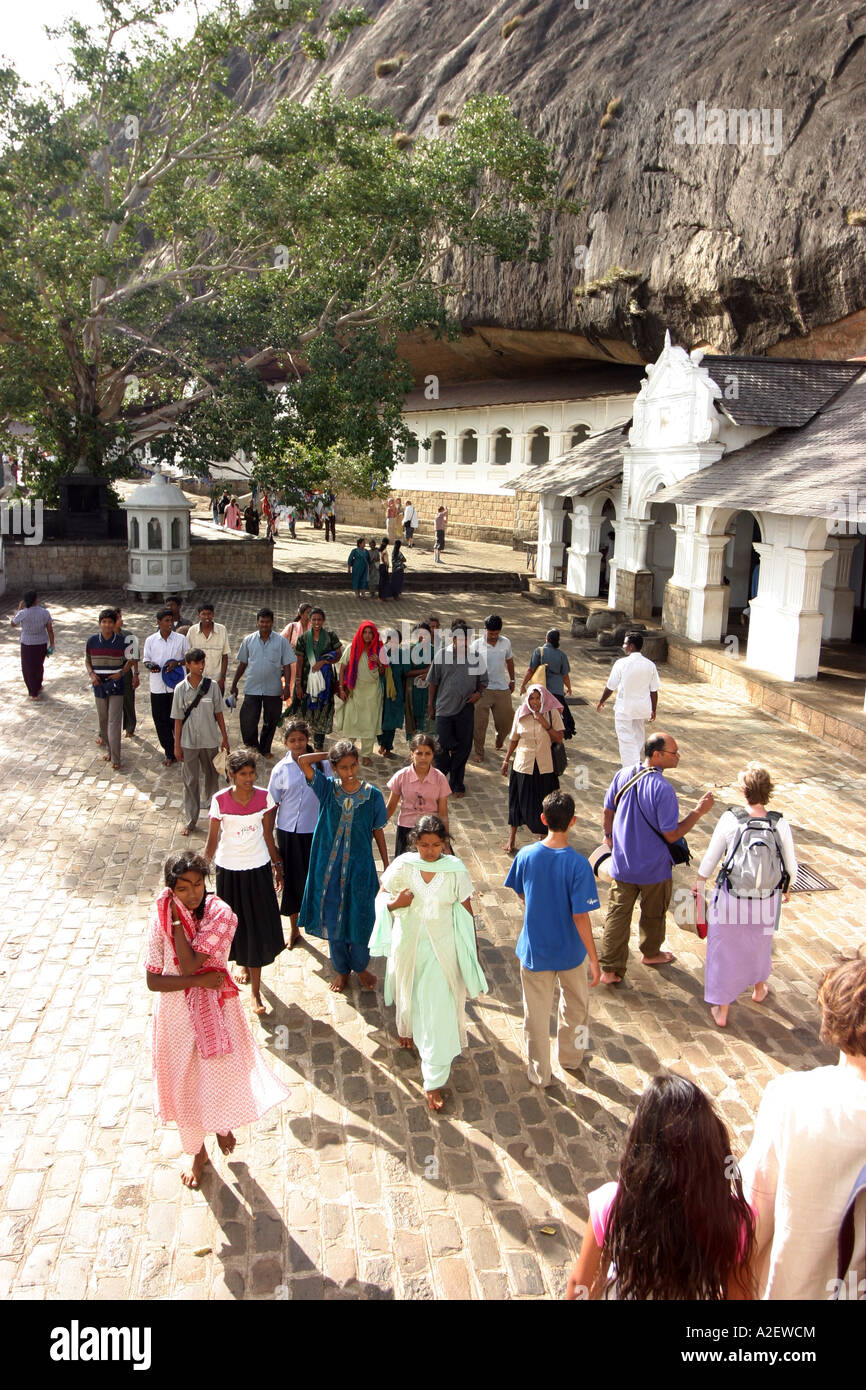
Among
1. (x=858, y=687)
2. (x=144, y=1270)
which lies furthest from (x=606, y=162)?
(x=144, y=1270)

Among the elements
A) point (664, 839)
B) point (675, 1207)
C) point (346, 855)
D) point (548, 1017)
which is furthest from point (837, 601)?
point (675, 1207)

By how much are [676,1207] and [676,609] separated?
53.3 ft

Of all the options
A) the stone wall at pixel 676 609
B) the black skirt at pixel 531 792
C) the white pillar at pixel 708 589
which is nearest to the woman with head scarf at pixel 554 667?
the black skirt at pixel 531 792

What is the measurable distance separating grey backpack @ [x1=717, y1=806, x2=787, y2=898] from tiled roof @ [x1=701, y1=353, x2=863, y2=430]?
12657 mm

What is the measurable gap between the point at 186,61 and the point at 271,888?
21.7 meters

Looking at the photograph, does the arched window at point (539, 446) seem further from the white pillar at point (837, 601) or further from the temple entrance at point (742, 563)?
the white pillar at point (837, 601)

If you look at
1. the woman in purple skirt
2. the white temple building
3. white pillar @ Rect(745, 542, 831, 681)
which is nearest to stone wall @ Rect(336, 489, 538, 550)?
the white temple building

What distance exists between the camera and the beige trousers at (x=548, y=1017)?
17.0ft

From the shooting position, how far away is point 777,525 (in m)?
14.9

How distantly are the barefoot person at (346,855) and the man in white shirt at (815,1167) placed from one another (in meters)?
3.16

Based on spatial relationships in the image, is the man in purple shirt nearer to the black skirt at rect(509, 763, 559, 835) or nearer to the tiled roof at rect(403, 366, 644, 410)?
the black skirt at rect(509, 763, 559, 835)

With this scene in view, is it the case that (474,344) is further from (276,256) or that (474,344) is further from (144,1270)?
(144,1270)

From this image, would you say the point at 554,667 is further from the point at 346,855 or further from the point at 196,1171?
the point at 196,1171

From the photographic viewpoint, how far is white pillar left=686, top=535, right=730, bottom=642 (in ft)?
56.1
